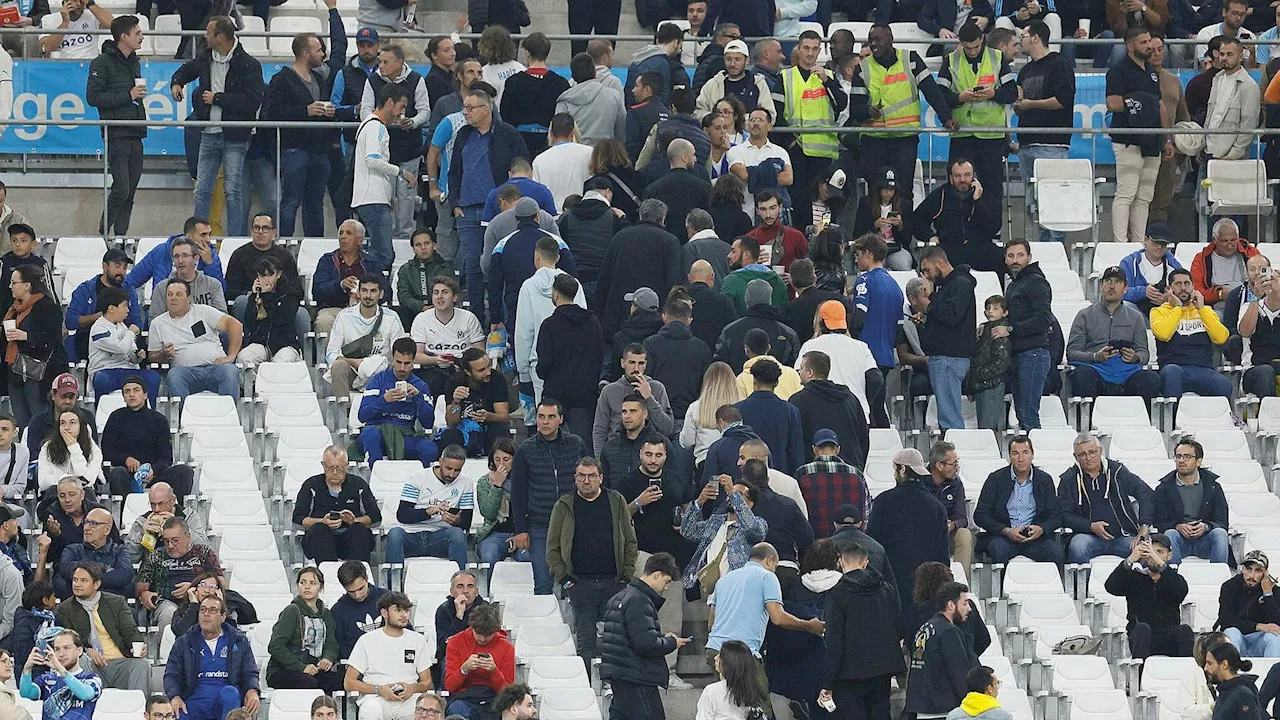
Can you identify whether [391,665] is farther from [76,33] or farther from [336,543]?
[76,33]

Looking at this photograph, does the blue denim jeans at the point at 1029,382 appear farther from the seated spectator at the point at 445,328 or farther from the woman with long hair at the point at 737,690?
the woman with long hair at the point at 737,690

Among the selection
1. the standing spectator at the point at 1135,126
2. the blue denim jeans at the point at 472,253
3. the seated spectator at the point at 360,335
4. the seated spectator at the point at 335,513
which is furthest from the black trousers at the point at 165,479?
the standing spectator at the point at 1135,126

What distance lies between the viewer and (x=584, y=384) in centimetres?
1761

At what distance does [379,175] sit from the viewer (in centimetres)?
2036

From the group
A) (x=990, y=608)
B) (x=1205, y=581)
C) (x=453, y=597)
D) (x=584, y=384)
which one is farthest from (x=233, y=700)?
(x=1205, y=581)

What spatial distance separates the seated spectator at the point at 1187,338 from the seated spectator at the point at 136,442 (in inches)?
270

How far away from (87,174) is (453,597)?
22.4 ft

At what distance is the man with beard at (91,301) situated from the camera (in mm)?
19516

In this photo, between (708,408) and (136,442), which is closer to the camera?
(708,408)

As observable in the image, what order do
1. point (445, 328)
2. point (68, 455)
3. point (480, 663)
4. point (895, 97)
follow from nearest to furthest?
point (480, 663)
point (68, 455)
point (445, 328)
point (895, 97)

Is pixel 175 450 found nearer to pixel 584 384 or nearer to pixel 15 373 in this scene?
pixel 15 373

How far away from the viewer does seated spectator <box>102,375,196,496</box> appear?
1791cm

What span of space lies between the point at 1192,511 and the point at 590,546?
4.28 metres

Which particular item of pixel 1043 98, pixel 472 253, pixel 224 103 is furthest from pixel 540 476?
pixel 1043 98
